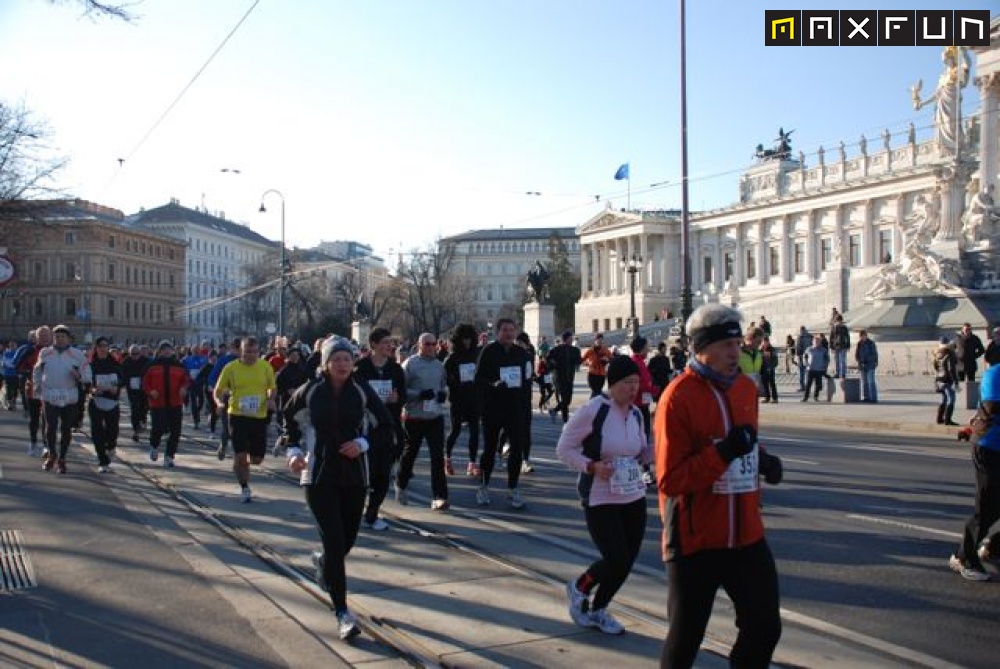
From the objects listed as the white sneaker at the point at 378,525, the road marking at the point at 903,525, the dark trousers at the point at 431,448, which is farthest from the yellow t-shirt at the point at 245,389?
the road marking at the point at 903,525

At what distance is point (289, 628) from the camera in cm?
589

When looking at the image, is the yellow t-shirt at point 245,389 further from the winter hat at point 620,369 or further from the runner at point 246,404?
the winter hat at point 620,369

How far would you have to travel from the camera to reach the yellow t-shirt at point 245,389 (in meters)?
10.8

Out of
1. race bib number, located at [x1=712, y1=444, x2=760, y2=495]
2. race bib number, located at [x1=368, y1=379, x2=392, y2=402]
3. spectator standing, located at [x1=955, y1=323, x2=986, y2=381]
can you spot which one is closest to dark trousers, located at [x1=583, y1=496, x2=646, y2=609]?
race bib number, located at [x1=712, y1=444, x2=760, y2=495]

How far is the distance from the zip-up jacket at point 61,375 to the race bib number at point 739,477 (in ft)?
36.8

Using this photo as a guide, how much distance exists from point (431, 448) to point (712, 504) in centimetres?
629

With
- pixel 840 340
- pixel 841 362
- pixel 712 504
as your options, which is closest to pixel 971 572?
pixel 712 504

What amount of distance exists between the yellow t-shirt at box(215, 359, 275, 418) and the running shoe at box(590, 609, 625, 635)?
6.12 meters

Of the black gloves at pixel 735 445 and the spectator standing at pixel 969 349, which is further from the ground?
the spectator standing at pixel 969 349

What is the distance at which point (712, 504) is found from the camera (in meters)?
3.88

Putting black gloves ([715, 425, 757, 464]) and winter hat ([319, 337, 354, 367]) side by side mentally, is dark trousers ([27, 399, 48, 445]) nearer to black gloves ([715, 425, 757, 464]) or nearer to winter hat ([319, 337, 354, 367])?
winter hat ([319, 337, 354, 367])

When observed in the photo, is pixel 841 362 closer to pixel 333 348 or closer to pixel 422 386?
pixel 422 386

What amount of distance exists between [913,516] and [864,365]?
15.9m

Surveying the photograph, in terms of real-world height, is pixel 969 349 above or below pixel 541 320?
below
